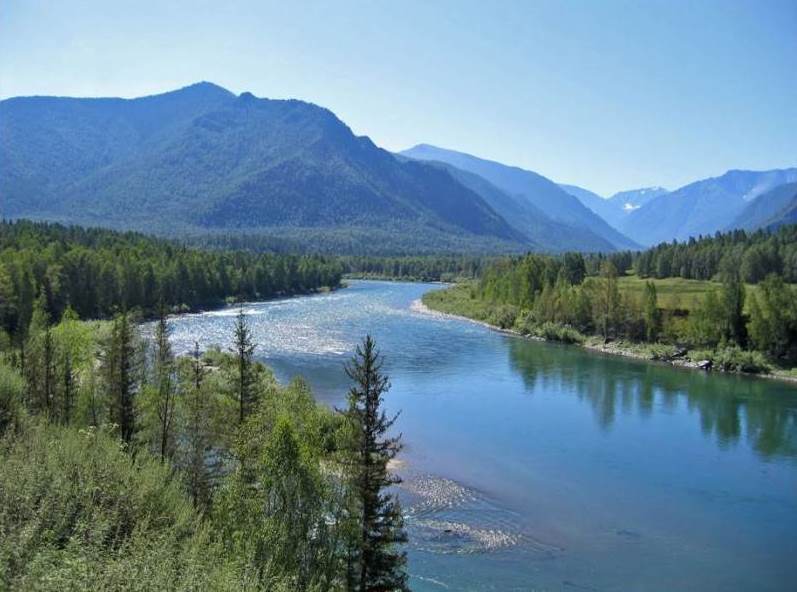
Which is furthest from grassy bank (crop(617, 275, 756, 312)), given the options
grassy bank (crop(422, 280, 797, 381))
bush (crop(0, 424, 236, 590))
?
bush (crop(0, 424, 236, 590))

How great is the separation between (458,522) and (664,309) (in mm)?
70370

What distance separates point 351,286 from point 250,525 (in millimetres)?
178151

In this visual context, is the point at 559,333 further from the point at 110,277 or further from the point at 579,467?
the point at 110,277

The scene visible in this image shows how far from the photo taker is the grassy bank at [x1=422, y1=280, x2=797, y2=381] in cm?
7681

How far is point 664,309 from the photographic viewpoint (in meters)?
94.0

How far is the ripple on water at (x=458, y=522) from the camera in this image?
30656 millimetres

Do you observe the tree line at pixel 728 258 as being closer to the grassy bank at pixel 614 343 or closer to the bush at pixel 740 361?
the grassy bank at pixel 614 343

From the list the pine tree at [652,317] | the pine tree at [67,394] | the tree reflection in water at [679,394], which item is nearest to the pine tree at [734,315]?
the pine tree at [652,317]

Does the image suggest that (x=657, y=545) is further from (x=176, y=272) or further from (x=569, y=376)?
(x=176, y=272)

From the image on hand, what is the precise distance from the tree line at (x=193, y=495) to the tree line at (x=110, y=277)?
2613 cm

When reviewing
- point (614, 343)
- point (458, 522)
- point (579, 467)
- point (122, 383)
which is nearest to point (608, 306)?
point (614, 343)

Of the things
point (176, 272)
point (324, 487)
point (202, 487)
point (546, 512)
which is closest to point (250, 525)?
point (324, 487)

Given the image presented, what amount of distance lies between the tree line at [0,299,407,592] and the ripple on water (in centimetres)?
634

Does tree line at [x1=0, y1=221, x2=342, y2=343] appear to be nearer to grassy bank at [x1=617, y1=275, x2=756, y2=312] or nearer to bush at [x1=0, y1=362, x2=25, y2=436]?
bush at [x1=0, y1=362, x2=25, y2=436]
